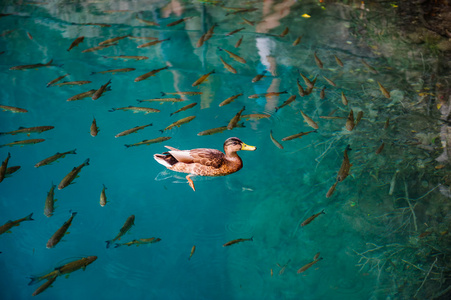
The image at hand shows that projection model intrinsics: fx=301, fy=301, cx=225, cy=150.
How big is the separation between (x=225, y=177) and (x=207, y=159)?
7.67 feet

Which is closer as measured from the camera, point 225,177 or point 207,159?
point 207,159

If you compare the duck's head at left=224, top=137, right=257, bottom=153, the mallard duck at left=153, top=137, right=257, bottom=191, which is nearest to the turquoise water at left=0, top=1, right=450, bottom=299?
the mallard duck at left=153, top=137, right=257, bottom=191

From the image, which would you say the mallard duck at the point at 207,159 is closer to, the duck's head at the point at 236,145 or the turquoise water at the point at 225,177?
the duck's head at the point at 236,145

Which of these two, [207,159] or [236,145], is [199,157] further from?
[236,145]

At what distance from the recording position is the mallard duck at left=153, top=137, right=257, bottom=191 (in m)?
3.64

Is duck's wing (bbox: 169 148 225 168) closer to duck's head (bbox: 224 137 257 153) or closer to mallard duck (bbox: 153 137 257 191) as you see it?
mallard duck (bbox: 153 137 257 191)

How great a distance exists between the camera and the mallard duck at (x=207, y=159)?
3.64 meters

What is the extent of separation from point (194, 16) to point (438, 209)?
23.0 ft

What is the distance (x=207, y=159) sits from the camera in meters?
3.63

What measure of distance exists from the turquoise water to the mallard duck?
1.43m

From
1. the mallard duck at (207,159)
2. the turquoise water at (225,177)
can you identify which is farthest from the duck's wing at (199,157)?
the turquoise water at (225,177)

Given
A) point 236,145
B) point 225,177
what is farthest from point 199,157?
point 225,177

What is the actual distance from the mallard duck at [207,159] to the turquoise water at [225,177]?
1430 mm

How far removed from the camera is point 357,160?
559cm
